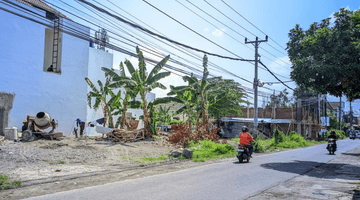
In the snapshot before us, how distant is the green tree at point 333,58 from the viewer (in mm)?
11664

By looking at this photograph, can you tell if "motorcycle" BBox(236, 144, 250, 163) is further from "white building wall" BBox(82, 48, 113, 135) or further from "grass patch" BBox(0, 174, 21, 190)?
"white building wall" BBox(82, 48, 113, 135)

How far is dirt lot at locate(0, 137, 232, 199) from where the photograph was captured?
7.98 meters

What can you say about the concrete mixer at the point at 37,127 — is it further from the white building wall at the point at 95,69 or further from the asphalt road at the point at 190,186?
the asphalt road at the point at 190,186

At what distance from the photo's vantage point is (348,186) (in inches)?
335

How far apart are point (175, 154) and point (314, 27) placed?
9572 millimetres

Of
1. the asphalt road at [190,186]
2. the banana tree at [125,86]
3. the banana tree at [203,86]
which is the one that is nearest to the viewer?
the asphalt road at [190,186]

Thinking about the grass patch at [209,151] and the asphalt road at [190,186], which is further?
the grass patch at [209,151]

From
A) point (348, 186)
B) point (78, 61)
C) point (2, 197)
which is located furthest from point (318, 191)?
point (78, 61)

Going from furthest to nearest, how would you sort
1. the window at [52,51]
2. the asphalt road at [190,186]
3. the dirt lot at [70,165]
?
the window at [52,51], the dirt lot at [70,165], the asphalt road at [190,186]

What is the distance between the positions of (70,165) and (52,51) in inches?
561

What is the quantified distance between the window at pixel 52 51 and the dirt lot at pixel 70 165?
333 inches

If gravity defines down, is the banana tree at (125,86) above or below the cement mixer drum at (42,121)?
above

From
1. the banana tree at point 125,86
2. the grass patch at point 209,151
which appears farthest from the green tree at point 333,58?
the banana tree at point 125,86

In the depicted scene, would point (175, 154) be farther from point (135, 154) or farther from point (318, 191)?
point (318, 191)
